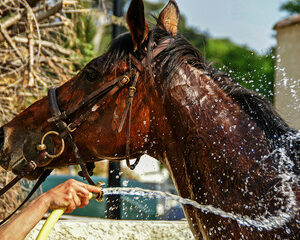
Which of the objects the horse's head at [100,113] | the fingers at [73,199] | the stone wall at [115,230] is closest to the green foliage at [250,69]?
the horse's head at [100,113]

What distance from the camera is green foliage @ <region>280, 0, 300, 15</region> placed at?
2543cm

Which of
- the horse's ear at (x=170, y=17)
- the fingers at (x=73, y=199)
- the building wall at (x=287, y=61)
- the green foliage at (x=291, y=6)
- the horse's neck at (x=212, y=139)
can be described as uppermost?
the horse's ear at (x=170, y=17)

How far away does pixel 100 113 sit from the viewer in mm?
2148

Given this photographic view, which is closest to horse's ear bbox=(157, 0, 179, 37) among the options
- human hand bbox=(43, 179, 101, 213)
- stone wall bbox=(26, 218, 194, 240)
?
human hand bbox=(43, 179, 101, 213)

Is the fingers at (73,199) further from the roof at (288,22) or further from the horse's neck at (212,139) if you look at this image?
the roof at (288,22)

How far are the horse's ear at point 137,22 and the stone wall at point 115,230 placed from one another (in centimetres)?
174

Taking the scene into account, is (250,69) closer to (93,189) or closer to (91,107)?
(91,107)

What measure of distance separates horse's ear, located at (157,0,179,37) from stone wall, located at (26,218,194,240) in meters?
1.72

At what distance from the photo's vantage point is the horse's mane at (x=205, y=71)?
6.19ft

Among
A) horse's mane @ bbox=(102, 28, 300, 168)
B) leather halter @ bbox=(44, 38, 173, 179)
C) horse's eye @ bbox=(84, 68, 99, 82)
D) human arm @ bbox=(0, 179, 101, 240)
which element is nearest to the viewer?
human arm @ bbox=(0, 179, 101, 240)

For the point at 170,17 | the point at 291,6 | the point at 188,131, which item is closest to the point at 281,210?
the point at 188,131

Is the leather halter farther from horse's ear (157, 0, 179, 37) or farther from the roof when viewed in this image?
the roof

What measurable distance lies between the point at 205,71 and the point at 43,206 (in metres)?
1.06

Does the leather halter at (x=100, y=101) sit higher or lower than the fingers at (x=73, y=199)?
higher
